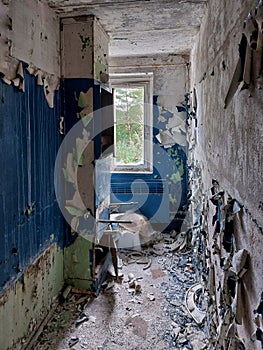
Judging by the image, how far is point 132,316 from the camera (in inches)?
103

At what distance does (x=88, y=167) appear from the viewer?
2770 millimetres

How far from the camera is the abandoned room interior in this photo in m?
1.21

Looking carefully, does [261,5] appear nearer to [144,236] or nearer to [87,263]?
[87,263]

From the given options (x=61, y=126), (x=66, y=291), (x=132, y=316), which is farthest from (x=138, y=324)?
(x=61, y=126)

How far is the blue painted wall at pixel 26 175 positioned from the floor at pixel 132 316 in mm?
603

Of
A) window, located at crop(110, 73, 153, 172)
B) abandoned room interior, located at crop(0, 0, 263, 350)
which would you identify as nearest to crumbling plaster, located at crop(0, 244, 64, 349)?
abandoned room interior, located at crop(0, 0, 263, 350)

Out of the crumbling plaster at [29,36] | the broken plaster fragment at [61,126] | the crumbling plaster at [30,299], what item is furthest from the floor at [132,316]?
the crumbling plaster at [29,36]

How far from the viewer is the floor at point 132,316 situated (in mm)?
2277

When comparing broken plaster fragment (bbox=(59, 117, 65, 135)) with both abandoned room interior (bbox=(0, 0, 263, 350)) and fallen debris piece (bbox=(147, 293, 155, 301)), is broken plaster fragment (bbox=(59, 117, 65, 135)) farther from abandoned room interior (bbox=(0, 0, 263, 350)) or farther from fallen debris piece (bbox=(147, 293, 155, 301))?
fallen debris piece (bbox=(147, 293, 155, 301))

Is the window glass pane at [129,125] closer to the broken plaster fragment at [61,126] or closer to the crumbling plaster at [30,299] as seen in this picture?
the broken plaster fragment at [61,126]

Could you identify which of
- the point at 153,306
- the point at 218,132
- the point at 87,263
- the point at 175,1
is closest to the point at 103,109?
the point at 175,1

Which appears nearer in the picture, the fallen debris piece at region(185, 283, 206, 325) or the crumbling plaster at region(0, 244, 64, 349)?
the crumbling plaster at region(0, 244, 64, 349)

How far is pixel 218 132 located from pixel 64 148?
54.3 inches

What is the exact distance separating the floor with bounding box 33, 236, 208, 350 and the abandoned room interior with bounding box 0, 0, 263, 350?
1 cm
